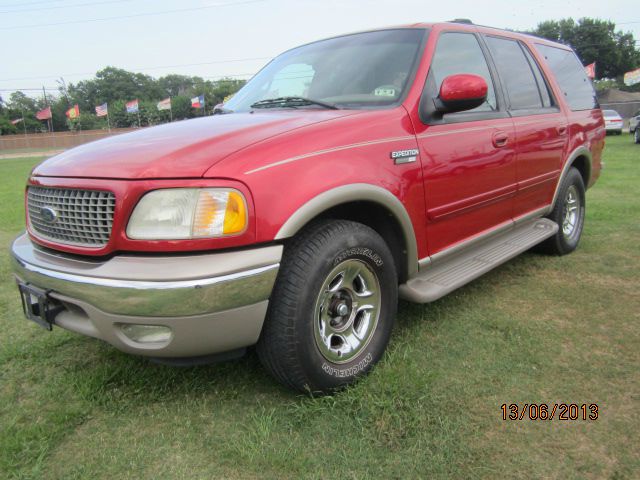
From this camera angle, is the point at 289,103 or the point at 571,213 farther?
the point at 571,213

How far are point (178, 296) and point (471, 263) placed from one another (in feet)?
6.53

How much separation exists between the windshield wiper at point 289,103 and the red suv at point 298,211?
0.01 m

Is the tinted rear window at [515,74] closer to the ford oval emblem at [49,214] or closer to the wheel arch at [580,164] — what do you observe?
the wheel arch at [580,164]

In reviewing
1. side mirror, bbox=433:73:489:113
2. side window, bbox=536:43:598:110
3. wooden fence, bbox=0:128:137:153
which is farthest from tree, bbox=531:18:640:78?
side mirror, bbox=433:73:489:113

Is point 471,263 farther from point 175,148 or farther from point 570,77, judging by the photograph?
point 570,77

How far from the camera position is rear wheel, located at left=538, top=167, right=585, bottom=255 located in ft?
13.8

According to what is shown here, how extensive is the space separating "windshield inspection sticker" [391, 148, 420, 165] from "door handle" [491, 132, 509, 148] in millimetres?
832

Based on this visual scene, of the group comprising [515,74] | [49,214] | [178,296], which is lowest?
[178,296]

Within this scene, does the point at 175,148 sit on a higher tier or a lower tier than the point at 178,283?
higher

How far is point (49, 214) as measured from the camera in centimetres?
215

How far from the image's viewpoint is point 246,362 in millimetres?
2670

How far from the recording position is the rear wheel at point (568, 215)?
13.8 feet

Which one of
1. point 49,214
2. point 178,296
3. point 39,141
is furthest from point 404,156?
point 39,141

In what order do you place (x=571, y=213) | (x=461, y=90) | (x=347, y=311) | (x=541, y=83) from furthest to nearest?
1. (x=571, y=213)
2. (x=541, y=83)
3. (x=461, y=90)
4. (x=347, y=311)
